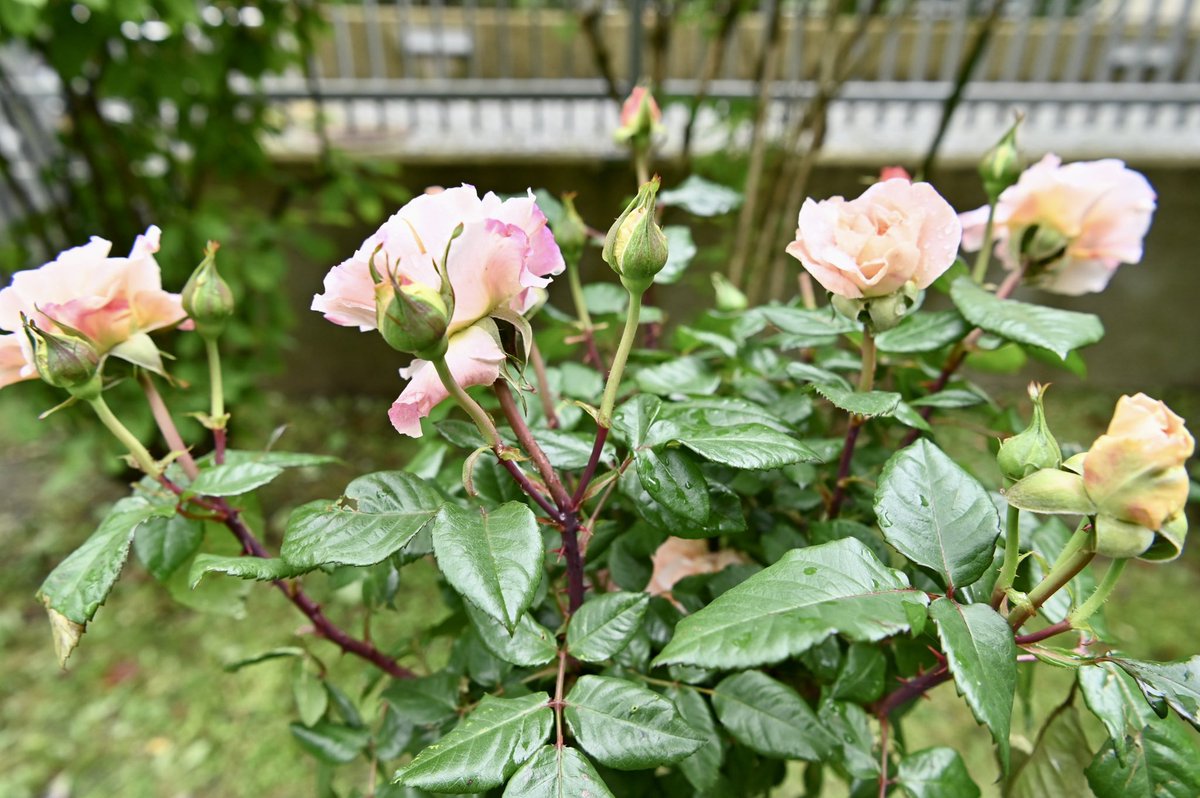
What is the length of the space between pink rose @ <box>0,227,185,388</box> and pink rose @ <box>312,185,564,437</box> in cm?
18

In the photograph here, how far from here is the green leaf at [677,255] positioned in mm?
619

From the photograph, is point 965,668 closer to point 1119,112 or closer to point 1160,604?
point 1160,604

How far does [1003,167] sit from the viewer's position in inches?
22.5

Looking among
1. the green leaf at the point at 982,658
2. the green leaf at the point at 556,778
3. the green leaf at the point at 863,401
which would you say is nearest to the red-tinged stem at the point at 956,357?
the green leaf at the point at 863,401

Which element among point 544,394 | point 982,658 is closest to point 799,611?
point 982,658

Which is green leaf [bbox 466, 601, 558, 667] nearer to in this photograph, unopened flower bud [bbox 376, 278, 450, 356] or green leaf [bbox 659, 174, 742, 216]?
unopened flower bud [bbox 376, 278, 450, 356]

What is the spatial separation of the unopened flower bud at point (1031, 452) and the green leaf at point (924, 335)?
0.15 metres

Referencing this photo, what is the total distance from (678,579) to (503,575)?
21 cm

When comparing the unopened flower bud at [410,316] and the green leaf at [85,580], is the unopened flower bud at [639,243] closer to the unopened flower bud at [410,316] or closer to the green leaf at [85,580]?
the unopened flower bud at [410,316]

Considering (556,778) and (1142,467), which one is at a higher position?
(1142,467)

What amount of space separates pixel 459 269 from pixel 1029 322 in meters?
0.36

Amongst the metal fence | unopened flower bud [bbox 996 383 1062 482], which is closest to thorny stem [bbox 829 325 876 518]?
unopened flower bud [bbox 996 383 1062 482]

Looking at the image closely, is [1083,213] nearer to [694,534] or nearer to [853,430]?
[853,430]

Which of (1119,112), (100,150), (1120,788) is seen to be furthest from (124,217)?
(1119,112)
